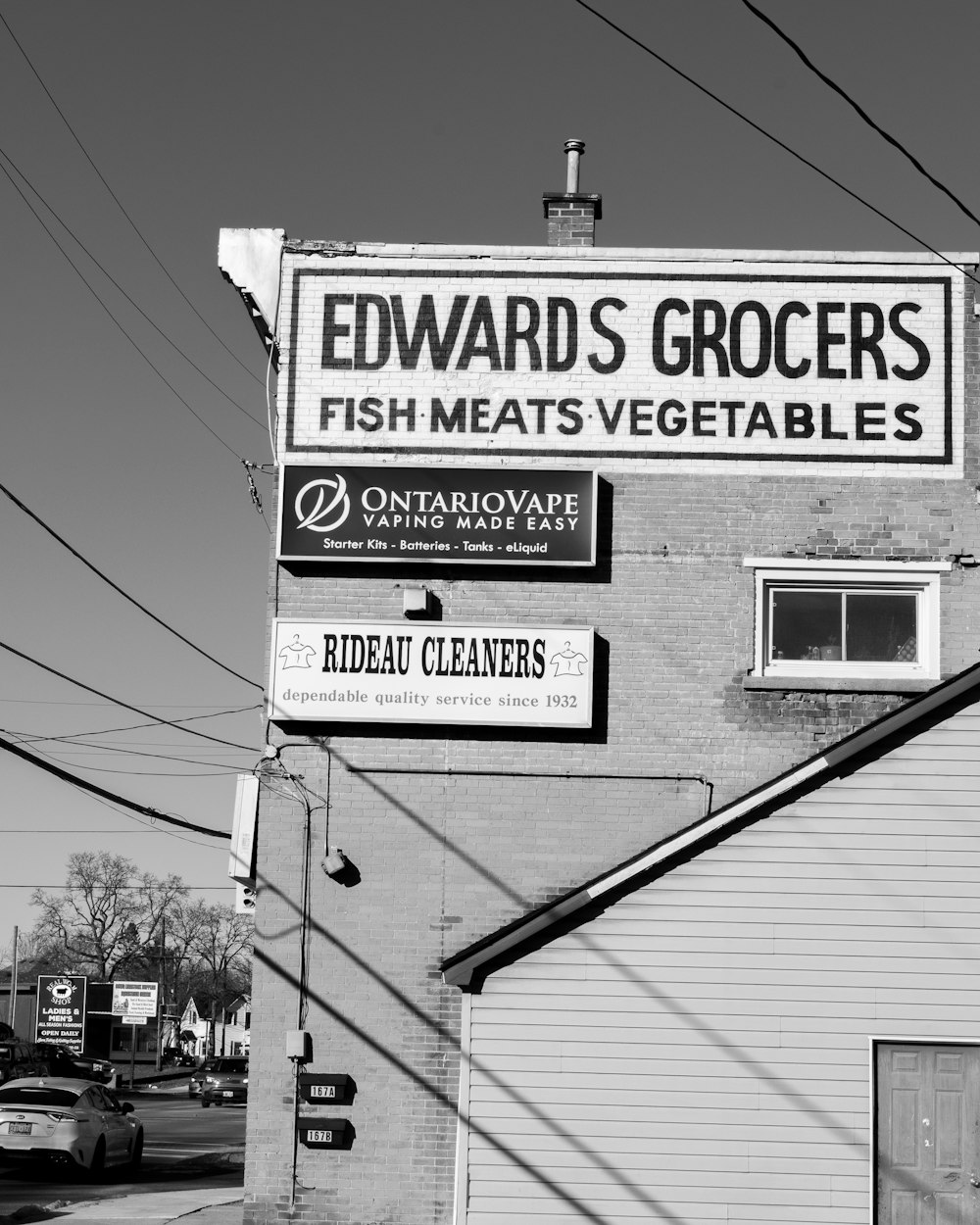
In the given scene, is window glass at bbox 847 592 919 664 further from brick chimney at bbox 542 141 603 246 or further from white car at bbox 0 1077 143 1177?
white car at bbox 0 1077 143 1177

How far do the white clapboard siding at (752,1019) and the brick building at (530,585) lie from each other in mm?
1129

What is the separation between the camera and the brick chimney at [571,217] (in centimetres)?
1661

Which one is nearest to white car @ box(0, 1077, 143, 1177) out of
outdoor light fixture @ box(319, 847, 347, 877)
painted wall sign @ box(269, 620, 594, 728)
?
outdoor light fixture @ box(319, 847, 347, 877)

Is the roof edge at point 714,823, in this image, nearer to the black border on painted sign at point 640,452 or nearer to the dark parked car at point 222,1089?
the black border on painted sign at point 640,452

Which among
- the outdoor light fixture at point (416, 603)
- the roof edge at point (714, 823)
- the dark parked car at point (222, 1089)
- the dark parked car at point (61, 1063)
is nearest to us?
the roof edge at point (714, 823)

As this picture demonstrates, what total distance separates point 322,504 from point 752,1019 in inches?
258

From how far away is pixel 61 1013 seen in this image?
2336 inches

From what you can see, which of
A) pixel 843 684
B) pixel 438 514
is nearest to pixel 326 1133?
pixel 438 514

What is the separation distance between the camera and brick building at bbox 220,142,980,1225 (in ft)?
48.3

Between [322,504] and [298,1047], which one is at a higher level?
[322,504]

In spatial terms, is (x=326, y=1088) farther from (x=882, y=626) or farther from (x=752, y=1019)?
(x=882, y=626)

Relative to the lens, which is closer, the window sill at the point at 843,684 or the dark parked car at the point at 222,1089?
the window sill at the point at 843,684

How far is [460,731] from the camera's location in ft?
49.8

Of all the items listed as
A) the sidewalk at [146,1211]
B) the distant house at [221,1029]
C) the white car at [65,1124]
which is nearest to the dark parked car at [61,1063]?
the white car at [65,1124]
